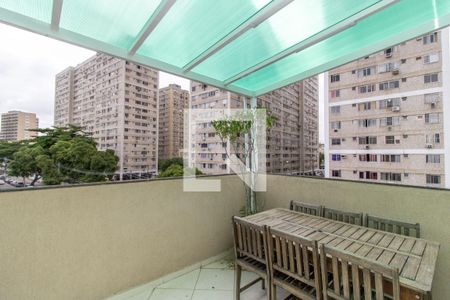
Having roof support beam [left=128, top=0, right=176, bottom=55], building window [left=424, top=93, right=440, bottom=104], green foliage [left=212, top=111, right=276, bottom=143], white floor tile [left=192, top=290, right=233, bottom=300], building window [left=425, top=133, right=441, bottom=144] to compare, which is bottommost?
white floor tile [left=192, top=290, right=233, bottom=300]

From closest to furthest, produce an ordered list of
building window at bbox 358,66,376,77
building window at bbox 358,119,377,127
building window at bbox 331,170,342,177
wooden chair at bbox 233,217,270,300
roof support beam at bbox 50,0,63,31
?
roof support beam at bbox 50,0,63,31
wooden chair at bbox 233,217,270,300
building window at bbox 331,170,342,177
building window at bbox 358,119,377,127
building window at bbox 358,66,376,77

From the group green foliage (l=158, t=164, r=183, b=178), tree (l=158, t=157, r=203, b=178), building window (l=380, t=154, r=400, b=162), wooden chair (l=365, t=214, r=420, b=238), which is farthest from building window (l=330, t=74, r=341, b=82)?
green foliage (l=158, t=164, r=183, b=178)

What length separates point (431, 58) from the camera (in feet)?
7.98

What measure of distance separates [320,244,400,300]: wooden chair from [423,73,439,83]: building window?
2.47 m

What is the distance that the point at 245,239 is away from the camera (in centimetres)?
193

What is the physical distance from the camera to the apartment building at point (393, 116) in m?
2.24

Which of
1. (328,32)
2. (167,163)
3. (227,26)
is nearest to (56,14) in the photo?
(227,26)

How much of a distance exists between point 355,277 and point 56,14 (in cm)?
268

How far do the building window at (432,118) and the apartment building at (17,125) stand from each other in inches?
163

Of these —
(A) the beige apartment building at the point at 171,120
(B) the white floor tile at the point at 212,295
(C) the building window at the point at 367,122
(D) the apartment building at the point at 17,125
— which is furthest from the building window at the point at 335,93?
(D) the apartment building at the point at 17,125

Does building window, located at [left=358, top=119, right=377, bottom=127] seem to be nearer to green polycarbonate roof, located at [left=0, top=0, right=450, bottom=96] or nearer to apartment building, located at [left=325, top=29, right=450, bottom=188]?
apartment building, located at [left=325, top=29, right=450, bottom=188]

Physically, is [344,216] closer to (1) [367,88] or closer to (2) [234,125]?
(2) [234,125]

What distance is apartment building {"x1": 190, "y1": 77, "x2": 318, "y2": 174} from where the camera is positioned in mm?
3059

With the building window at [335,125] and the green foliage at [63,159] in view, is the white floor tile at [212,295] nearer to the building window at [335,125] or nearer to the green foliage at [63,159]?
the green foliage at [63,159]
